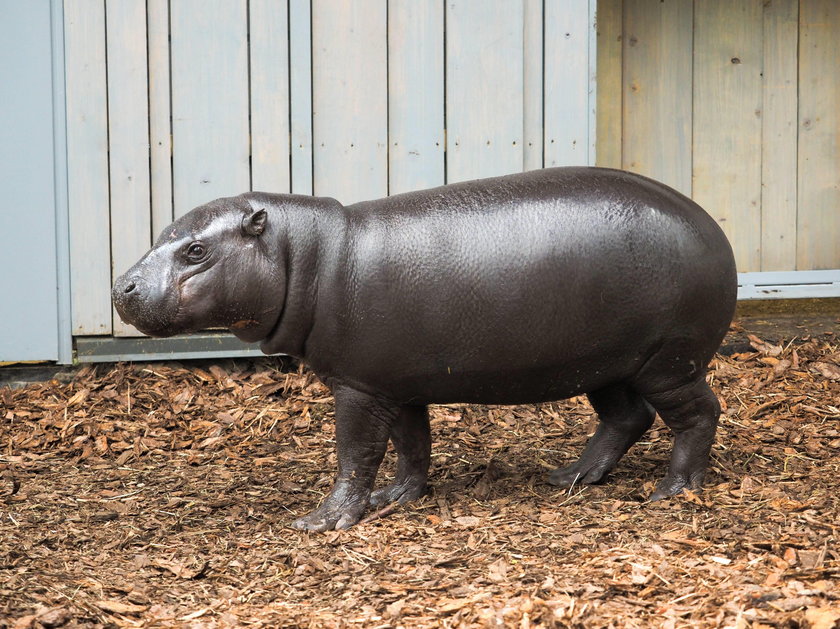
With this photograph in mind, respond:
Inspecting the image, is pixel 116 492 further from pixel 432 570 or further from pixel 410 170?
pixel 410 170

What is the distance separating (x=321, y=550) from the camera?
4012 millimetres

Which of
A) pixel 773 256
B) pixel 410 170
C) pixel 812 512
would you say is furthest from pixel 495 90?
pixel 812 512

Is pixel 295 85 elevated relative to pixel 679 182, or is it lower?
elevated

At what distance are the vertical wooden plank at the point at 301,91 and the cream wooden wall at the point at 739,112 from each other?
5.75 feet

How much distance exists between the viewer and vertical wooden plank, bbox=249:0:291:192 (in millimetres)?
6102

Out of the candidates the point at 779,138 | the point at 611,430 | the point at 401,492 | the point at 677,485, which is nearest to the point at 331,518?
the point at 401,492

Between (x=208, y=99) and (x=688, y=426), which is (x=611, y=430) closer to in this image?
(x=688, y=426)

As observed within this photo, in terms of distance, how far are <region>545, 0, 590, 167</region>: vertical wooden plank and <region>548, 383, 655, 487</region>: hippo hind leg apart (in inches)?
79.0

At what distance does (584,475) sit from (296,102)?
273 centimetres

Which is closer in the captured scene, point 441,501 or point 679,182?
point 441,501

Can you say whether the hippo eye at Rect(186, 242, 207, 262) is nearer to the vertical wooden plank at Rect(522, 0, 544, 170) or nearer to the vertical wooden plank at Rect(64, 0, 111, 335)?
the vertical wooden plank at Rect(64, 0, 111, 335)

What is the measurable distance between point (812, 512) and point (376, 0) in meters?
3.58

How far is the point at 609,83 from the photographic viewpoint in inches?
263

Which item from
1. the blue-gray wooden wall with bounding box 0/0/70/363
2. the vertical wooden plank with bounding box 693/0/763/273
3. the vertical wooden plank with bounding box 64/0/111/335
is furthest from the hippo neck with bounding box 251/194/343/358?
the vertical wooden plank with bounding box 693/0/763/273
